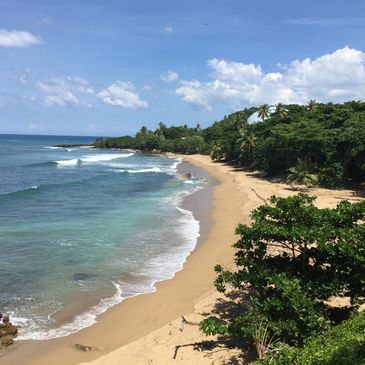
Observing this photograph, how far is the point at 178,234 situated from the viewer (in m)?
24.0

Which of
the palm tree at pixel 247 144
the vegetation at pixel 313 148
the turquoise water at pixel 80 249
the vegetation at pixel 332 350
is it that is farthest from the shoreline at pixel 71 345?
the palm tree at pixel 247 144

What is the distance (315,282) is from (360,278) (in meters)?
1.02

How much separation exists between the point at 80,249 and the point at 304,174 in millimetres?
24085

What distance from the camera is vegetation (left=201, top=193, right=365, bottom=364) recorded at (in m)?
9.73

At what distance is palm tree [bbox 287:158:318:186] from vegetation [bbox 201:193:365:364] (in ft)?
91.3

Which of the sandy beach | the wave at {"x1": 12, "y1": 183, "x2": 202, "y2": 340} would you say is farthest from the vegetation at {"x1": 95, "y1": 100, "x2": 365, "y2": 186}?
the sandy beach

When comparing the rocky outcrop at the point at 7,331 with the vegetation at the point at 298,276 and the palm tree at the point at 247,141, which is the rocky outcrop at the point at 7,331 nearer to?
the vegetation at the point at 298,276

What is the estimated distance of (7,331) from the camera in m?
12.4

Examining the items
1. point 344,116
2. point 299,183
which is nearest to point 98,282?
point 299,183

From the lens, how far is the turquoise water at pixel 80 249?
1447 centimetres

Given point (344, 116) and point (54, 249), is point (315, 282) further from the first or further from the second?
point (344, 116)

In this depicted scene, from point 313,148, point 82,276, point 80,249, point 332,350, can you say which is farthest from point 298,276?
point 313,148

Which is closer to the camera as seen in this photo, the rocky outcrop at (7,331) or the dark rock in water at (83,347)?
the dark rock in water at (83,347)

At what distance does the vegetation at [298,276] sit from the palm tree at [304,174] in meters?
27.8
